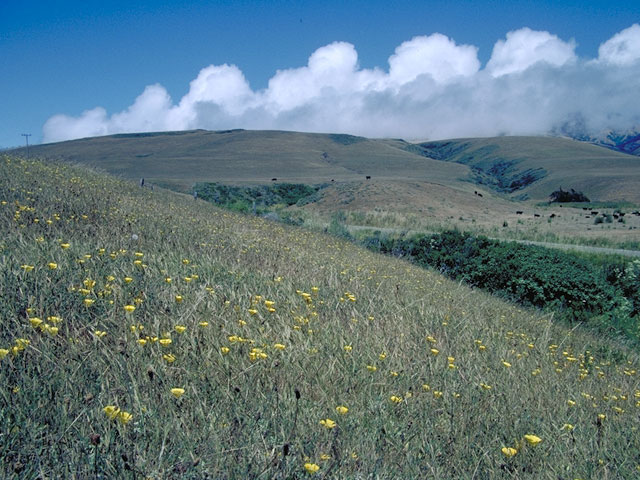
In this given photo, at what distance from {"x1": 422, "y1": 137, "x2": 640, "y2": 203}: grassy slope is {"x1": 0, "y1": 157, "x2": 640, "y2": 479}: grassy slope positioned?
234 ft

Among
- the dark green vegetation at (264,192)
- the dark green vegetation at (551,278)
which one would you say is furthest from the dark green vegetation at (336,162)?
the dark green vegetation at (551,278)

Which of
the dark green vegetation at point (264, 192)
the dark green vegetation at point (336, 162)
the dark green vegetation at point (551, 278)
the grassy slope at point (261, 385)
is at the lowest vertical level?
the dark green vegetation at point (551, 278)

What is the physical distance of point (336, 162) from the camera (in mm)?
113438

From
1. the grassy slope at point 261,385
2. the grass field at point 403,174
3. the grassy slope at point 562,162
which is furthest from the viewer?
the grassy slope at point 562,162

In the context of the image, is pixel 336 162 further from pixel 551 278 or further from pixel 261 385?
pixel 261 385

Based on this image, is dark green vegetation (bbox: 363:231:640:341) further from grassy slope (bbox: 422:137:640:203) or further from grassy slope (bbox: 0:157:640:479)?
grassy slope (bbox: 422:137:640:203)

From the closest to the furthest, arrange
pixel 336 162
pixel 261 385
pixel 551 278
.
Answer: pixel 261 385
pixel 551 278
pixel 336 162

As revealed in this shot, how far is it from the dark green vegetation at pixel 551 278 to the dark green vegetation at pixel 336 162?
155 feet

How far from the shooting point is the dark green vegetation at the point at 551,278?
12289 mm

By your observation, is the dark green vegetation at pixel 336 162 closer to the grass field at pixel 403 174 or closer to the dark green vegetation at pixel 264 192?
the grass field at pixel 403 174

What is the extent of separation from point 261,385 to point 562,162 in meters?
126

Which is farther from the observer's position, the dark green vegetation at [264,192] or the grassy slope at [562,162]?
the grassy slope at [562,162]

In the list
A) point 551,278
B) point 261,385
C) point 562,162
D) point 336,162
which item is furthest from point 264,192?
point 562,162

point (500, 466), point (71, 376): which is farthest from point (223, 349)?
point (500, 466)
